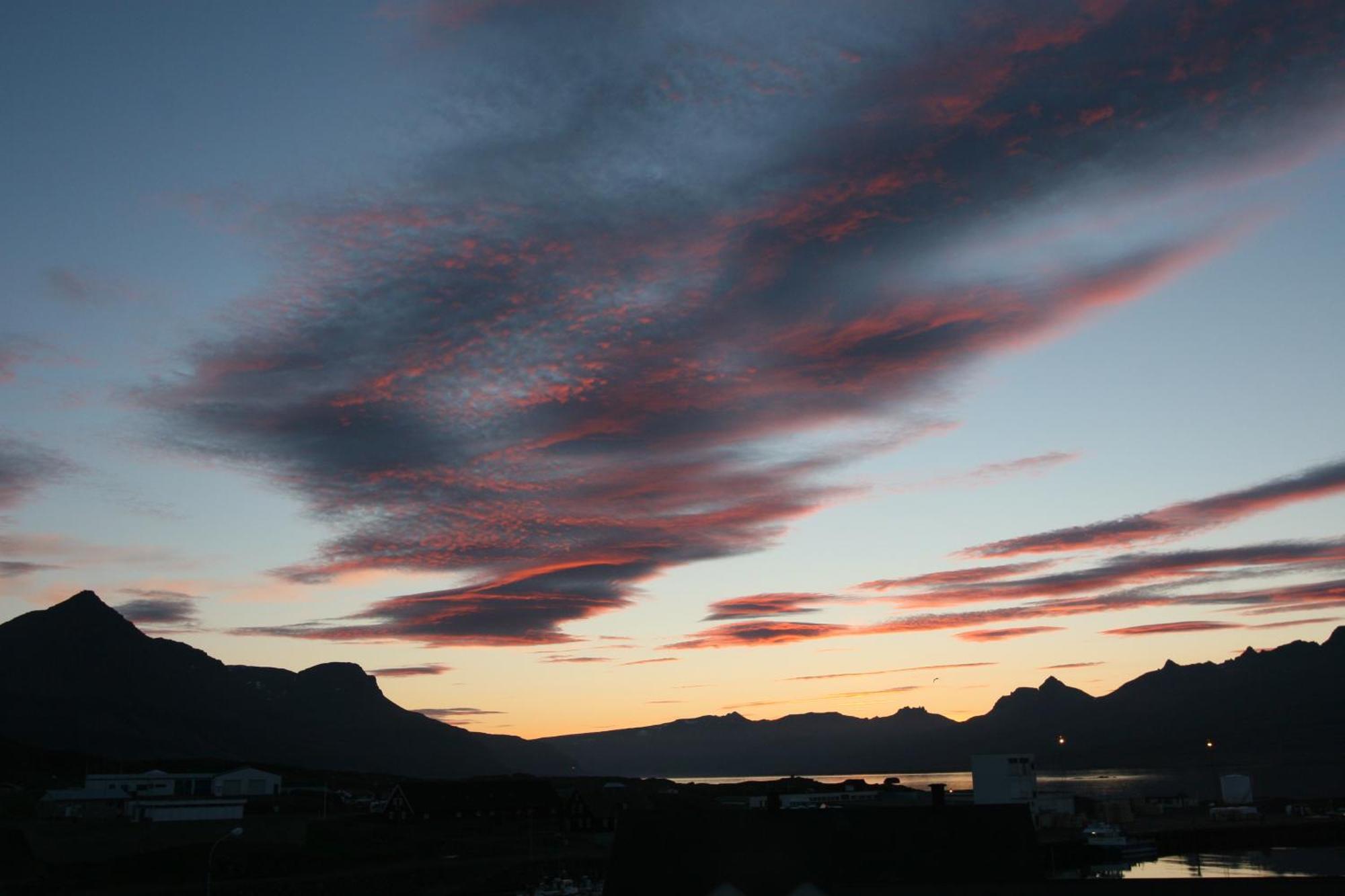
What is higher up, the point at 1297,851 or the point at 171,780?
the point at 171,780

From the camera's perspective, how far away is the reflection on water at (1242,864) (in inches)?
4175

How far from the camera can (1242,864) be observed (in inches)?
4513

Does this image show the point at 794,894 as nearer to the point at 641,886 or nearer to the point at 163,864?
the point at 641,886

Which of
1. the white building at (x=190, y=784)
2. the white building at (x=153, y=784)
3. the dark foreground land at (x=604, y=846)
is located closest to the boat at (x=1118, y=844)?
the dark foreground land at (x=604, y=846)

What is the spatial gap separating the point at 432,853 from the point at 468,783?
41.4m

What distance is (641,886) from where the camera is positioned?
42531 millimetres

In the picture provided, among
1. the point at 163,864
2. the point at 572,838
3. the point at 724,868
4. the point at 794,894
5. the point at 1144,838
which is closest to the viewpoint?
the point at 794,894

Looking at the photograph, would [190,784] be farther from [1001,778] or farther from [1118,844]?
[1118,844]

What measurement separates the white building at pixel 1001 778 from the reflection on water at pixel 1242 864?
14.1 meters

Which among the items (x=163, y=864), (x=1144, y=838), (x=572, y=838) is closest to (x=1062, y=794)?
(x=1144, y=838)

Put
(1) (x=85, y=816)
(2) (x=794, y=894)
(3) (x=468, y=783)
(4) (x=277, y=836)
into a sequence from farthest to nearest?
1. (3) (x=468, y=783)
2. (1) (x=85, y=816)
3. (4) (x=277, y=836)
4. (2) (x=794, y=894)

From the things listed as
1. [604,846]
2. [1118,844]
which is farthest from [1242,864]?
[604,846]

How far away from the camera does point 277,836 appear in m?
99.8

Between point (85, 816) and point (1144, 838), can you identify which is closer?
point (85, 816)
